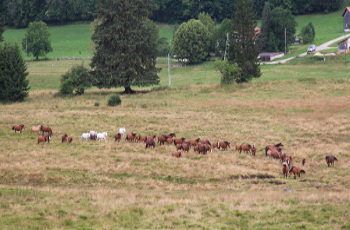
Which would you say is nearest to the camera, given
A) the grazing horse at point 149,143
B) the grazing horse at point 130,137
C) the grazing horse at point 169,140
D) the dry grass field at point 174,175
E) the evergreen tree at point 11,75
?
the dry grass field at point 174,175

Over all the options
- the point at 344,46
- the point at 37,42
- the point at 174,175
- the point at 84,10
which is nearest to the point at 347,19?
the point at 344,46

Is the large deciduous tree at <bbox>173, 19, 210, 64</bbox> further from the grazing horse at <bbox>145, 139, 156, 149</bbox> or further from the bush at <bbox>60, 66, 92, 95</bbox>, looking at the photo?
the grazing horse at <bbox>145, 139, 156, 149</bbox>

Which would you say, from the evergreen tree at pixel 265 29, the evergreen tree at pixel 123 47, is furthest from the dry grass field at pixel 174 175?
the evergreen tree at pixel 265 29

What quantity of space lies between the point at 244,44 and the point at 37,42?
82.6 meters

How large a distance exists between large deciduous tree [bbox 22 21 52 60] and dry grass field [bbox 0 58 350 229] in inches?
3703

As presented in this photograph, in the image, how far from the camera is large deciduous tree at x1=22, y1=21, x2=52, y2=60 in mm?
140375

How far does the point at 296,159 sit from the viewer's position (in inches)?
1168

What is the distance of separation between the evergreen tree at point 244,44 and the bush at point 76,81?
26.0 metres

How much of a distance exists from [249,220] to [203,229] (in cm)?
205

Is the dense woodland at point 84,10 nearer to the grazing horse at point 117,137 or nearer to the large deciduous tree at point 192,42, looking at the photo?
the large deciduous tree at point 192,42

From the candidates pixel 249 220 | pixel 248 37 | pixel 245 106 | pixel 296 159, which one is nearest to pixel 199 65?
pixel 248 37

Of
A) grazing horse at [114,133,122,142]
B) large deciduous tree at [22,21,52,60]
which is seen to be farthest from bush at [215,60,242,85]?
large deciduous tree at [22,21,52,60]

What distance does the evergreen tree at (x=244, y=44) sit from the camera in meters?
78.8

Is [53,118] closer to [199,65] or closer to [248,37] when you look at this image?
[248,37]
